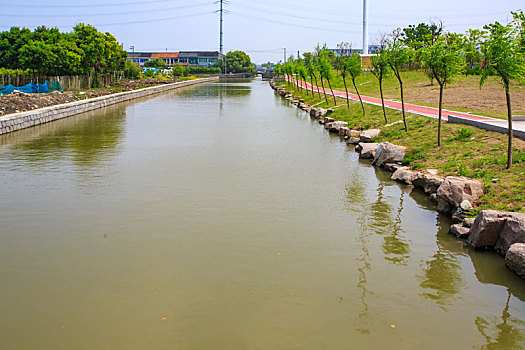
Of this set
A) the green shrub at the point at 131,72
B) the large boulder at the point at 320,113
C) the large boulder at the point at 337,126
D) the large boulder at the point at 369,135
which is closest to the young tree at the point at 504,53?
the large boulder at the point at 369,135

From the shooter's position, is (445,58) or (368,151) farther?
(368,151)

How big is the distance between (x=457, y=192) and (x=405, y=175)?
10.8ft

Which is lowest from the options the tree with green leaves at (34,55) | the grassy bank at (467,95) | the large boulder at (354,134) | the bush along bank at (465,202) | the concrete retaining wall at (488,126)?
the bush along bank at (465,202)

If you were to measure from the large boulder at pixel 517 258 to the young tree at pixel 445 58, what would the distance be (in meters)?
7.53

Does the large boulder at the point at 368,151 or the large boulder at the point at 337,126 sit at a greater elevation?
the large boulder at the point at 337,126

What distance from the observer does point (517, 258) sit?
298 inches

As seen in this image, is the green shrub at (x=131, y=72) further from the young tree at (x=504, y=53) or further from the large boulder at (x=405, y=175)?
the young tree at (x=504, y=53)

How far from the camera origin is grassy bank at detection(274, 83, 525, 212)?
9.90 meters

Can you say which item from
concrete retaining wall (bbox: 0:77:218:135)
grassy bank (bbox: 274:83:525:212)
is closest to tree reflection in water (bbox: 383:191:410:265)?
grassy bank (bbox: 274:83:525:212)

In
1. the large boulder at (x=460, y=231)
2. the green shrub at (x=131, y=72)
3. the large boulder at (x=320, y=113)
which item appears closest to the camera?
the large boulder at (x=460, y=231)

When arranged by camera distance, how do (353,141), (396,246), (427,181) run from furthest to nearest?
(353,141) → (427,181) → (396,246)

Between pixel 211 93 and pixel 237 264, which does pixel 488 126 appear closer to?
pixel 237 264

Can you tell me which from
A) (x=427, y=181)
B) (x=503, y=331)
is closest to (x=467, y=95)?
(x=427, y=181)

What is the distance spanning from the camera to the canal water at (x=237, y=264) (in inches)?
239
